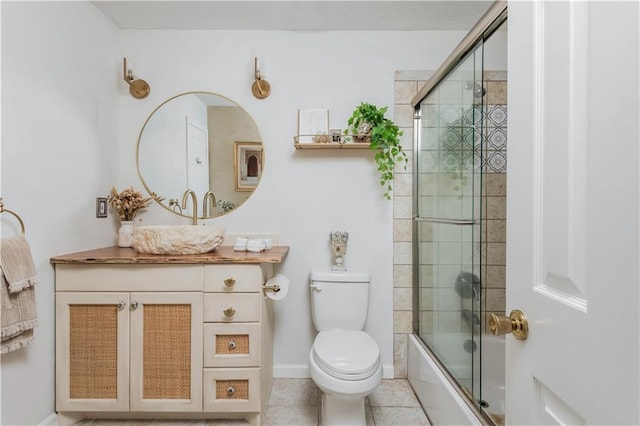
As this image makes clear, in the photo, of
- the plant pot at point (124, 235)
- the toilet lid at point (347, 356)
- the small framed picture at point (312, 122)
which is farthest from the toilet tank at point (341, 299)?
the plant pot at point (124, 235)

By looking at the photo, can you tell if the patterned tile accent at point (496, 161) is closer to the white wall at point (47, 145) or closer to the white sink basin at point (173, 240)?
the white sink basin at point (173, 240)

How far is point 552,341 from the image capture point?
59cm

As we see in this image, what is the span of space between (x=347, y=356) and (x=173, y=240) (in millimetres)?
1029

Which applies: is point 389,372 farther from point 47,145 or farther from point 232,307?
point 47,145

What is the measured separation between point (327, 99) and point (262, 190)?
74 centimetres

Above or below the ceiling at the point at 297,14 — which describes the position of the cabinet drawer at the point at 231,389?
below

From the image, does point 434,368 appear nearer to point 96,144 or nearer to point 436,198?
point 436,198

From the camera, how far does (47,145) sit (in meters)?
1.63

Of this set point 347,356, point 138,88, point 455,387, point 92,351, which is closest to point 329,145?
point 347,356

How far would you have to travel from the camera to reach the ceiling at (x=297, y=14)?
196cm

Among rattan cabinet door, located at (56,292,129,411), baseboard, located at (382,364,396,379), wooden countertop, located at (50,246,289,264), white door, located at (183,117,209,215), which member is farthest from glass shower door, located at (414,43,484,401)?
rattan cabinet door, located at (56,292,129,411)

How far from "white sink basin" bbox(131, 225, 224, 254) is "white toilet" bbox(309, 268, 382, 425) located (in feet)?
2.20

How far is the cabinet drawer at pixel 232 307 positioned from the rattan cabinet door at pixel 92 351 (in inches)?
15.9

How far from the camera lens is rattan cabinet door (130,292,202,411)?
→ 1.67 metres
